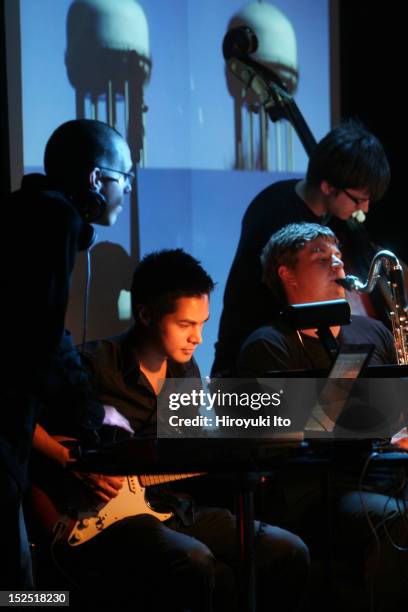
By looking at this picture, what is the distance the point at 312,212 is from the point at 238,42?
0.72 metres

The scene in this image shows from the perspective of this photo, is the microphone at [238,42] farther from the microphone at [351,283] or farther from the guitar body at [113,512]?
the guitar body at [113,512]

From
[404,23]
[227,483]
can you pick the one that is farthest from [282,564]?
[404,23]

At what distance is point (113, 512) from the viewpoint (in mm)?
2246

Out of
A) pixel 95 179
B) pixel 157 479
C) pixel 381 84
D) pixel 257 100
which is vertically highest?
pixel 381 84

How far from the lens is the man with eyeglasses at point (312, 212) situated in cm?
324

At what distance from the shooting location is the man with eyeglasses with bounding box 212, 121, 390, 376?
3.24 meters

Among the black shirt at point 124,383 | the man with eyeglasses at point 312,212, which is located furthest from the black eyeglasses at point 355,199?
the black shirt at point 124,383

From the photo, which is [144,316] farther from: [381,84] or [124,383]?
[381,84]

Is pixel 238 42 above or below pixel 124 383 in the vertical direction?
above

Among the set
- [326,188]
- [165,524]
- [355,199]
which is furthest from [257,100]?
[165,524]

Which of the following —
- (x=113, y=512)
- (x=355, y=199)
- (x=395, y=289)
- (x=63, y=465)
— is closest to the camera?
(x=63, y=465)

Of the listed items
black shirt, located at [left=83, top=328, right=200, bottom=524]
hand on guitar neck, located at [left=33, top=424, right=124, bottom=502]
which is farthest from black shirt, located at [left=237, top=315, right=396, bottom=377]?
hand on guitar neck, located at [left=33, top=424, right=124, bottom=502]

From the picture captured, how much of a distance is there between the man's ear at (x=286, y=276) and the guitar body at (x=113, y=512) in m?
1.01

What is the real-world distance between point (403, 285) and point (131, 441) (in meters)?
1.56
